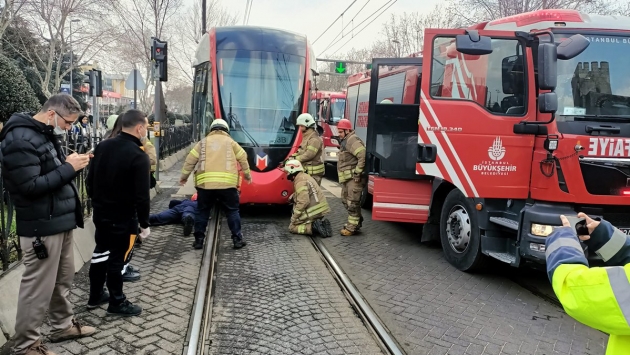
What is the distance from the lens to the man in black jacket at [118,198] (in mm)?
4191

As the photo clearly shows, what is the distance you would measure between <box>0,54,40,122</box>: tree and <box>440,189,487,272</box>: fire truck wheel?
361 inches

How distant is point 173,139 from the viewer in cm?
1903

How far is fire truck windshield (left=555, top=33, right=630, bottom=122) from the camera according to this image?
507 cm

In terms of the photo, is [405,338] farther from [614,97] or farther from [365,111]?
[365,111]

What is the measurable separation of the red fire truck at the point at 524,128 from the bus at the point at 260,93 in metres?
3.49

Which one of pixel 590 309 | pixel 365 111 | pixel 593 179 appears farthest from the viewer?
pixel 365 111

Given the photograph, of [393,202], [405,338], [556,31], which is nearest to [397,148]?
[393,202]

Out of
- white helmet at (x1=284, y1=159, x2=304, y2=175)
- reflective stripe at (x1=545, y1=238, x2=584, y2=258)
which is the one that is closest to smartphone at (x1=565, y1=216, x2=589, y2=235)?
reflective stripe at (x1=545, y1=238, x2=584, y2=258)

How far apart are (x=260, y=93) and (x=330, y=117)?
853cm

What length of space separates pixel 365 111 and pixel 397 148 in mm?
3846

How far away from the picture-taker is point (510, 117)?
17.6 feet

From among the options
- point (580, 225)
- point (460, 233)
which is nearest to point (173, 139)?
point (460, 233)

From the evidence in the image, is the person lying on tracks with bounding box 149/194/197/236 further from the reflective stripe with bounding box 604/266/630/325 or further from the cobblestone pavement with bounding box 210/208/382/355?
the reflective stripe with bounding box 604/266/630/325

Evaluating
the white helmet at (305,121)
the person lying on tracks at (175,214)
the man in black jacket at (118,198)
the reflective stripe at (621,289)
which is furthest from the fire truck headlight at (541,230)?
the person lying on tracks at (175,214)
